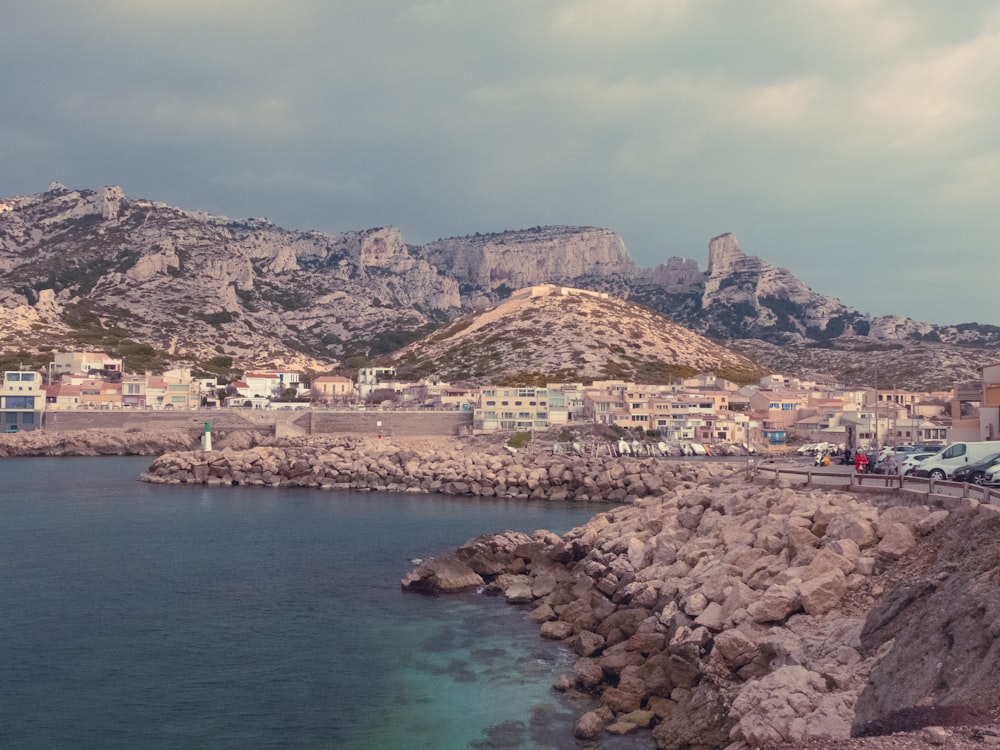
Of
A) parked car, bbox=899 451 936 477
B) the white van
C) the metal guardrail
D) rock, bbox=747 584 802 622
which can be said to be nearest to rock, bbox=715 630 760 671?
rock, bbox=747 584 802 622

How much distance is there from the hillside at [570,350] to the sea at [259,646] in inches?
3851

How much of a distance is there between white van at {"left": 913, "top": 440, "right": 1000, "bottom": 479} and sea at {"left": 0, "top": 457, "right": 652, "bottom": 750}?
15.0 meters

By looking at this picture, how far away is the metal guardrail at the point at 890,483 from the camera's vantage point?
75.1 ft

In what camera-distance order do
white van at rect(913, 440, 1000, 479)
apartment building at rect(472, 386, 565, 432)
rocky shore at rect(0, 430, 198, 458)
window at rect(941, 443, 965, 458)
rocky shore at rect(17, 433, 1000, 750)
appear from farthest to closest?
apartment building at rect(472, 386, 565, 432) → rocky shore at rect(0, 430, 198, 458) → window at rect(941, 443, 965, 458) → white van at rect(913, 440, 1000, 479) → rocky shore at rect(17, 433, 1000, 750)

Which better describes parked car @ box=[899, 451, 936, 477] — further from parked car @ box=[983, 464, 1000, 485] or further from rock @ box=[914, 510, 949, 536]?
rock @ box=[914, 510, 949, 536]

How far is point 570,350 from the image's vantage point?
16275 cm

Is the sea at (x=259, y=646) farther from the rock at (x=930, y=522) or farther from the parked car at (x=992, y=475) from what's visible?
the parked car at (x=992, y=475)

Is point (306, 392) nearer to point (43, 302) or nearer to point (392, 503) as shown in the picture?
point (43, 302)

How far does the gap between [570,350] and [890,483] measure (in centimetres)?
13461

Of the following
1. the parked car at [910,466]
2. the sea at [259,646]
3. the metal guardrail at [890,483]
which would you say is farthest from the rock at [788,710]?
the parked car at [910,466]

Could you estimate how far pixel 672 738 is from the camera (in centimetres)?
1845

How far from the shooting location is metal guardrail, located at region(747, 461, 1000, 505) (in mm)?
22894

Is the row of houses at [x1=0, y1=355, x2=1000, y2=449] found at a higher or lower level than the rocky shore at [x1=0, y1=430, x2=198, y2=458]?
higher

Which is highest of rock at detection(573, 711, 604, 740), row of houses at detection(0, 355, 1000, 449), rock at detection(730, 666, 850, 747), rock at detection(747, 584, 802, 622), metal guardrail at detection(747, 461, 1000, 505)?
row of houses at detection(0, 355, 1000, 449)
